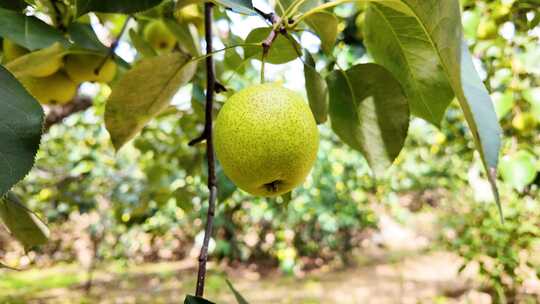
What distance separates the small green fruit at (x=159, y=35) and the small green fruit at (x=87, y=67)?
0.43 m

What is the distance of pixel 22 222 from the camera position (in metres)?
1.18

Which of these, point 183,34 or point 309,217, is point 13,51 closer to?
point 183,34

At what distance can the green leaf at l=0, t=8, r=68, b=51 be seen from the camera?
0.94 meters

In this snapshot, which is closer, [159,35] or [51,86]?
[51,86]

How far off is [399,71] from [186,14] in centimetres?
93

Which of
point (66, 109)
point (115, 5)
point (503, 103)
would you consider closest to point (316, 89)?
point (115, 5)

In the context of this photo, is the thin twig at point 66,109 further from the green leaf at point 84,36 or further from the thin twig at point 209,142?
the thin twig at point 209,142

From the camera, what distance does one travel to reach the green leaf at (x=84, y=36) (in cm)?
118

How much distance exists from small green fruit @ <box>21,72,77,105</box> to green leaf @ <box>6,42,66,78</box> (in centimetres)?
21

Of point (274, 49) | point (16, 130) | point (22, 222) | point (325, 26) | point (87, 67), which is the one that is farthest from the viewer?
point (87, 67)

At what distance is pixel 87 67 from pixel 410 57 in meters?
0.88

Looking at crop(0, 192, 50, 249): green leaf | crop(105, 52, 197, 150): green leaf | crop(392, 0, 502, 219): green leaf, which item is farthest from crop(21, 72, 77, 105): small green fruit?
crop(392, 0, 502, 219): green leaf

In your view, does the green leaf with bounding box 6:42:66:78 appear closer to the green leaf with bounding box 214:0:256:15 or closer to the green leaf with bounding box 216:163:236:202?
the green leaf with bounding box 214:0:256:15

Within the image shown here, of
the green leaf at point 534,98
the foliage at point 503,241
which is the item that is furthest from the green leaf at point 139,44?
the foliage at point 503,241
